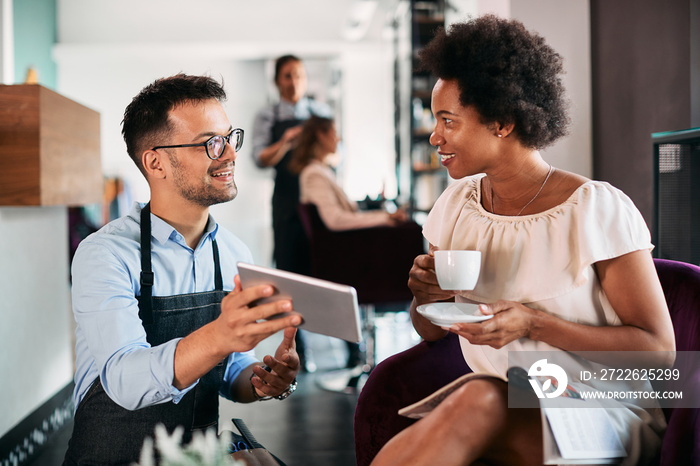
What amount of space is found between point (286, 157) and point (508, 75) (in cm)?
284

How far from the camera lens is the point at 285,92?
455cm

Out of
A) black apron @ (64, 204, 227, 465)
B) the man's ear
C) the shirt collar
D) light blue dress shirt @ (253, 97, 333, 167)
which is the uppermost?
light blue dress shirt @ (253, 97, 333, 167)

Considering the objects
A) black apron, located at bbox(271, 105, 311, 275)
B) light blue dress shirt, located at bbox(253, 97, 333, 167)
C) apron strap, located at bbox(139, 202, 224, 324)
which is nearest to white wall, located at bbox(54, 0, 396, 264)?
light blue dress shirt, located at bbox(253, 97, 333, 167)

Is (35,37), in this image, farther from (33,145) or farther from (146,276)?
(146,276)

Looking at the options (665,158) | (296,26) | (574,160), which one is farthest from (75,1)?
(665,158)

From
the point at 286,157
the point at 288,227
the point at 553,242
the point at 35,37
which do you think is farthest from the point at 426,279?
the point at 35,37

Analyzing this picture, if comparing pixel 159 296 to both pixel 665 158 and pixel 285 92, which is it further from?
pixel 285 92

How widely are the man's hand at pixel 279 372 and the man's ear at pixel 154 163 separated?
508 millimetres

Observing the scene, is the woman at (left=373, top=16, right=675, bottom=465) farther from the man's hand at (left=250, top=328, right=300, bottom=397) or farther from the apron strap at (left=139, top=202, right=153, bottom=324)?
the apron strap at (left=139, top=202, right=153, bottom=324)

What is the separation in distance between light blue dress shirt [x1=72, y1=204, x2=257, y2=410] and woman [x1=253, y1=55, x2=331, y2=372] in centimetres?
229

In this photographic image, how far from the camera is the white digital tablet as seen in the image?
38.4 inches

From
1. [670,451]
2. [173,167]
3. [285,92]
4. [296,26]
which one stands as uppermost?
[296,26]

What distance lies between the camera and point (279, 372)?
1428mm

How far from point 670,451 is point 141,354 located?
994 millimetres
